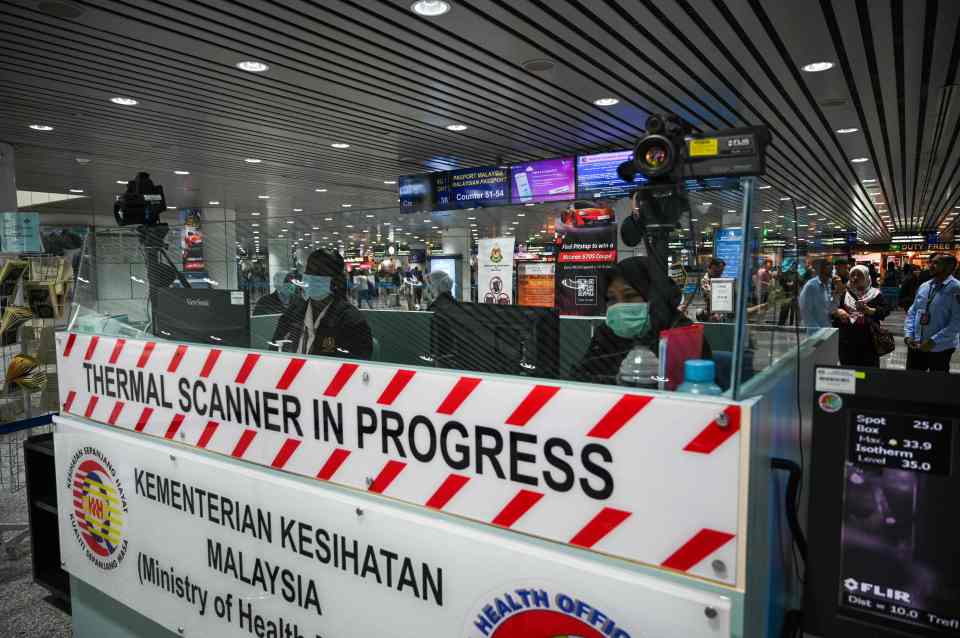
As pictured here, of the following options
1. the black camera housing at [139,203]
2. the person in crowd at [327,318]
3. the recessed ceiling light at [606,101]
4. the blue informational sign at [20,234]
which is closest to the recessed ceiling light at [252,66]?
→ the black camera housing at [139,203]

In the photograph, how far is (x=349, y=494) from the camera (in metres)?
1.60

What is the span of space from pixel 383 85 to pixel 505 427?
212 inches

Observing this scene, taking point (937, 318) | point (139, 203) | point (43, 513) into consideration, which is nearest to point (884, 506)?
point (43, 513)

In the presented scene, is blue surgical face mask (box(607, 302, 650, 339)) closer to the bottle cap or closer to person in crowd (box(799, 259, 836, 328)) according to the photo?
the bottle cap

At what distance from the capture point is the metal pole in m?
1.08

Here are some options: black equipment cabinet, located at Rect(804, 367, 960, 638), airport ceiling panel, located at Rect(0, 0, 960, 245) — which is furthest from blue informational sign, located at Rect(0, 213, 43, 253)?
black equipment cabinet, located at Rect(804, 367, 960, 638)

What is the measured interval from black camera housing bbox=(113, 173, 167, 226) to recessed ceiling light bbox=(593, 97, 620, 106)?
471 centimetres

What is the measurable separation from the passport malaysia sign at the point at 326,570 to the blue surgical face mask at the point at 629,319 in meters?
0.49

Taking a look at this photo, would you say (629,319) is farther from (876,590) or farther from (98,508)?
(98,508)

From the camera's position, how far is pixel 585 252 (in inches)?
61.4

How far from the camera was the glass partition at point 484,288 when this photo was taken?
126cm

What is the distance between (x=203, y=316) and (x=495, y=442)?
1.41 metres

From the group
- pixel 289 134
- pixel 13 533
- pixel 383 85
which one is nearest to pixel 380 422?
pixel 13 533

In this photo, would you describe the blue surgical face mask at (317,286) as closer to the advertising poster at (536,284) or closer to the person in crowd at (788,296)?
the advertising poster at (536,284)
